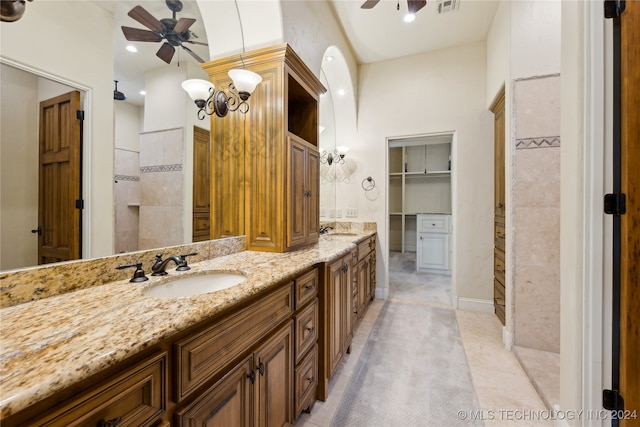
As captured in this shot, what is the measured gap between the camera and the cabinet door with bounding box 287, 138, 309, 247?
5.78 ft

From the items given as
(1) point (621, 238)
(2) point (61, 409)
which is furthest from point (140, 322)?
(1) point (621, 238)

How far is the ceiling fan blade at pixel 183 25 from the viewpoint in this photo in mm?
1439

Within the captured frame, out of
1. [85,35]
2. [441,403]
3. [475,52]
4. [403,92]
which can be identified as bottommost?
[441,403]

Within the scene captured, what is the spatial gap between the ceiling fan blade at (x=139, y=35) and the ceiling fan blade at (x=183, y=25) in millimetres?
177

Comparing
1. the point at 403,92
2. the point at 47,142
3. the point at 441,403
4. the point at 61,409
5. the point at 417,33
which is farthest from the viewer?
the point at 403,92

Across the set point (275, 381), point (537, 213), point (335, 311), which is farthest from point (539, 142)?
point (275, 381)

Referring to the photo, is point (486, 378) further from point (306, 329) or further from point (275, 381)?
point (275, 381)

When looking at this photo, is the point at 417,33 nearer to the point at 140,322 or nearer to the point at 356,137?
the point at 356,137

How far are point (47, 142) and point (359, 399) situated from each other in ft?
6.69

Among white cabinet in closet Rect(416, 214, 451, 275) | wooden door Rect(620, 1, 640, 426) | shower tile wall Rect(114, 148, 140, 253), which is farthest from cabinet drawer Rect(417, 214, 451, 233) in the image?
shower tile wall Rect(114, 148, 140, 253)

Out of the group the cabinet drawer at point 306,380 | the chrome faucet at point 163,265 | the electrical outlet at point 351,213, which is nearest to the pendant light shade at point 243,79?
the chrome faucet at point 163,265

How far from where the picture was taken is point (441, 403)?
161cm

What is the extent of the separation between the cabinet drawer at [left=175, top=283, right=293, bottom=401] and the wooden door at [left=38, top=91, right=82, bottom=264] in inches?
25.9

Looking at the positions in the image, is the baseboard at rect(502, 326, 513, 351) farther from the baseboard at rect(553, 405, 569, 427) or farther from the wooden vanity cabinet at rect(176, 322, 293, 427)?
the wooden vanity cabinet at rect(176, 322, 293, 427)
